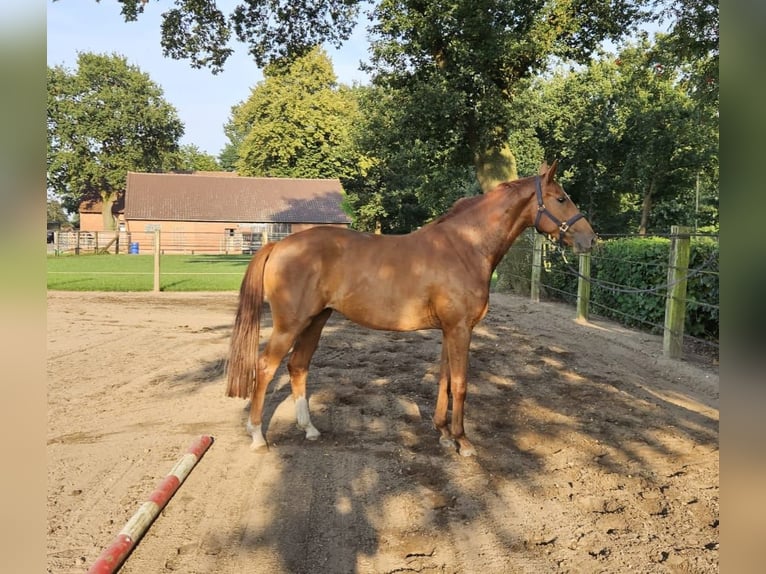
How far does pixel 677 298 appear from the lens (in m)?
7.34

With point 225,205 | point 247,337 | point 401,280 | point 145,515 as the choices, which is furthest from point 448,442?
point 225,205

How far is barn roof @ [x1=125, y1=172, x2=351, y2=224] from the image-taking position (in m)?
44.0

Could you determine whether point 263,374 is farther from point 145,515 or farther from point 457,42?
point 457,42

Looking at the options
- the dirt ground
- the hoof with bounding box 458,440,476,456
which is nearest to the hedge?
the dirt ground

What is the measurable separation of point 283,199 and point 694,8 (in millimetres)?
39143

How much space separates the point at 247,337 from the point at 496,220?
2283mm

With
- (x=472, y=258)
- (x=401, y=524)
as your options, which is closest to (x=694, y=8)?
(x=472, y=258)

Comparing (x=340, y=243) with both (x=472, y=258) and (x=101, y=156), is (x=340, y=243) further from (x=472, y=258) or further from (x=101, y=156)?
(x=101, y=156)

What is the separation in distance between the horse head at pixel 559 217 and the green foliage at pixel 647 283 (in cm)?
144

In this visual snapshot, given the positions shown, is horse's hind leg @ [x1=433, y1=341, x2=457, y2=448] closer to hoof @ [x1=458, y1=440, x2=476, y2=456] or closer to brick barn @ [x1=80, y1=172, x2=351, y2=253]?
hoof @ [x1=458, y1=440, x2=476, y2=456]

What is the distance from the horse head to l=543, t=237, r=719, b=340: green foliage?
1.44 metres

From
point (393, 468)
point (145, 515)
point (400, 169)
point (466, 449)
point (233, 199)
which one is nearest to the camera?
point (145, 515)

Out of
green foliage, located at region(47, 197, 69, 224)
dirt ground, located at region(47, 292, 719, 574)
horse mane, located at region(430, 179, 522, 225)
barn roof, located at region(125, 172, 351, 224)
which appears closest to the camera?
green foliage, located at region(47, 197, 69, 224)
